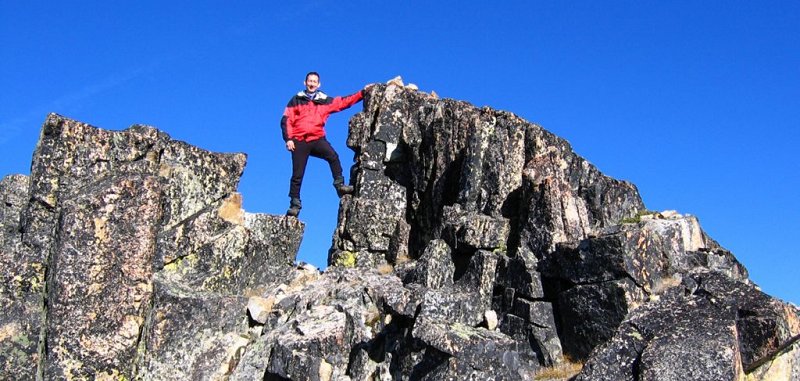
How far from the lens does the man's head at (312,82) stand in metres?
32.1

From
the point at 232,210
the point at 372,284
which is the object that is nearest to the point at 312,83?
the point at 232,210

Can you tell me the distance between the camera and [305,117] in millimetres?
31344

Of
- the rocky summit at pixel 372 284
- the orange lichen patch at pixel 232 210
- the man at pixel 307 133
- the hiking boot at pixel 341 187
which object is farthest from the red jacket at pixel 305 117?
the orange lichen patch at pixel 232 210

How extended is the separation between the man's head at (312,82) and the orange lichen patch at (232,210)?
251 inches

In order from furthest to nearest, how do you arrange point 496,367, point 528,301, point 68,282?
point 528,301 < point 68,282 < point 496,367

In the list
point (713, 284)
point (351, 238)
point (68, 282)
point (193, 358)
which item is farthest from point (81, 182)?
point (713, 284)

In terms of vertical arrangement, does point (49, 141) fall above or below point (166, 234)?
above

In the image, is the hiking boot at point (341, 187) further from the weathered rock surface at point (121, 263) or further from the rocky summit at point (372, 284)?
the weathered rock surface at point (121, 263)

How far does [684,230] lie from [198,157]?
701 inches

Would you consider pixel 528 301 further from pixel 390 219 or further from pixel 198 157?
pixel 198 157

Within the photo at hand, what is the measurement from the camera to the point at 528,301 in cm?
2453

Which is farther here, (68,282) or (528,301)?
(528,301)

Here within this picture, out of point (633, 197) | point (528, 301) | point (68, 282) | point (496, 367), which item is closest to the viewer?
point (496, 367)

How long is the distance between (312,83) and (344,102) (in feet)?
5.90
